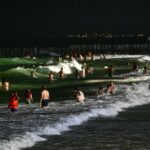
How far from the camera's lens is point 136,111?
36469 mm

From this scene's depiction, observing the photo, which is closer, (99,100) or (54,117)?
(54,117)

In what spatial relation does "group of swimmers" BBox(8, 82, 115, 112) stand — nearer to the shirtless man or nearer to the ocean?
the shirtless man

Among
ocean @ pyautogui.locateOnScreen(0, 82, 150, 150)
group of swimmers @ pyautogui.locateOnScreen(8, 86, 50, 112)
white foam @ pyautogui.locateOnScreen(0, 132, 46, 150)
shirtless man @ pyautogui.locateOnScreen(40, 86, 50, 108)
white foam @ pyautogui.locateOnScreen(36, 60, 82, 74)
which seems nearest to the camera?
white foam @ pyautogui.locateOnScreen(0, 132, 46, 150)

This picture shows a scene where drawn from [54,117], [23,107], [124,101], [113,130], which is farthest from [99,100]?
[113,130]

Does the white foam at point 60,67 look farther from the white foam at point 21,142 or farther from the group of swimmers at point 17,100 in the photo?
the white foam at point 21,142

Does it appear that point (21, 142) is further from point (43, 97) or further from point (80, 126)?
point (43, 97)

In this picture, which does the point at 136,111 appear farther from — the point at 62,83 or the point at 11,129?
the point at 62,83

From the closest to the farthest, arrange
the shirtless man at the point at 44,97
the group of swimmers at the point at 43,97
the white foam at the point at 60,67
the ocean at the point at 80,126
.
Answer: the ocean at the point at 80,126, the group of swimmers at the point at 43,97, the shirtless man at the point at 44,97, the white foam at the point at 60,67

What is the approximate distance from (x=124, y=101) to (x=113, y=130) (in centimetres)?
1354

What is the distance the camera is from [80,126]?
97.0ft

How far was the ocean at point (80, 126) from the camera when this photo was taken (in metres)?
24.4

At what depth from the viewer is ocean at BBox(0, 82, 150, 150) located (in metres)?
24.4

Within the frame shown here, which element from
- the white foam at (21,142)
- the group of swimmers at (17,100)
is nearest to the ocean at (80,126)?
the white foam at (21,142)

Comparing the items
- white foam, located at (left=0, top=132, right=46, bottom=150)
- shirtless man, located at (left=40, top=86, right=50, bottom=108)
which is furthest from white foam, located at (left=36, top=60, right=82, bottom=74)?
white foam, located at (left=0, top=132, right=46, bottom=150)
